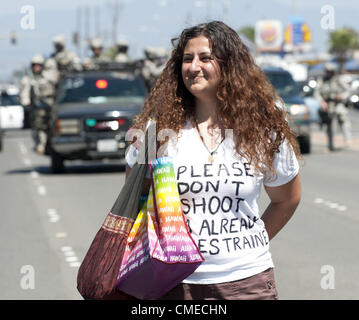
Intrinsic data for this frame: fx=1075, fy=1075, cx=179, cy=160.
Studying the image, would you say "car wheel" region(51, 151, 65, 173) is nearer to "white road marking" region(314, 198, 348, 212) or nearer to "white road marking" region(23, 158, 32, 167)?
"white road marking" region(23, 158, 32, 167)

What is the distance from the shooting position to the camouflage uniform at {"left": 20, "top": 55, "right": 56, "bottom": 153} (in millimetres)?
20611

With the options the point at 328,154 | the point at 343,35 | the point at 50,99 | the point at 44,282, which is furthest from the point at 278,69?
the point at 343,35

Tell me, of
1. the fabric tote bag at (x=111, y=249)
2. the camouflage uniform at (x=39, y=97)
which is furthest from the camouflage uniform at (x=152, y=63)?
the fabric tote bag at (x=111, y=249)

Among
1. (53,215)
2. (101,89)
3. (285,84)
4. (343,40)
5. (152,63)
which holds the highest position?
(152,63)

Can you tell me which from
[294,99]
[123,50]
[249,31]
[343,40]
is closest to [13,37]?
[123,50]

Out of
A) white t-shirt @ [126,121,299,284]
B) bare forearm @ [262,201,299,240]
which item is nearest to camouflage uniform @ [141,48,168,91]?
bare forearm @ [262,201,299,240]

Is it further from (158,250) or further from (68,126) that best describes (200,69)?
(68,126)

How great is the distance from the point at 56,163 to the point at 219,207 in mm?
15608

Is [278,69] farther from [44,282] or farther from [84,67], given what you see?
[44,282]

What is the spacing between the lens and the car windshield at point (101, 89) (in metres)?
19.4

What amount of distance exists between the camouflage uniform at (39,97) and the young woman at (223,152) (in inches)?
629

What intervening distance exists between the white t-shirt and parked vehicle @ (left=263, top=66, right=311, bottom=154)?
1871 centimetres

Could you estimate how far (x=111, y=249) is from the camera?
3611 mm
